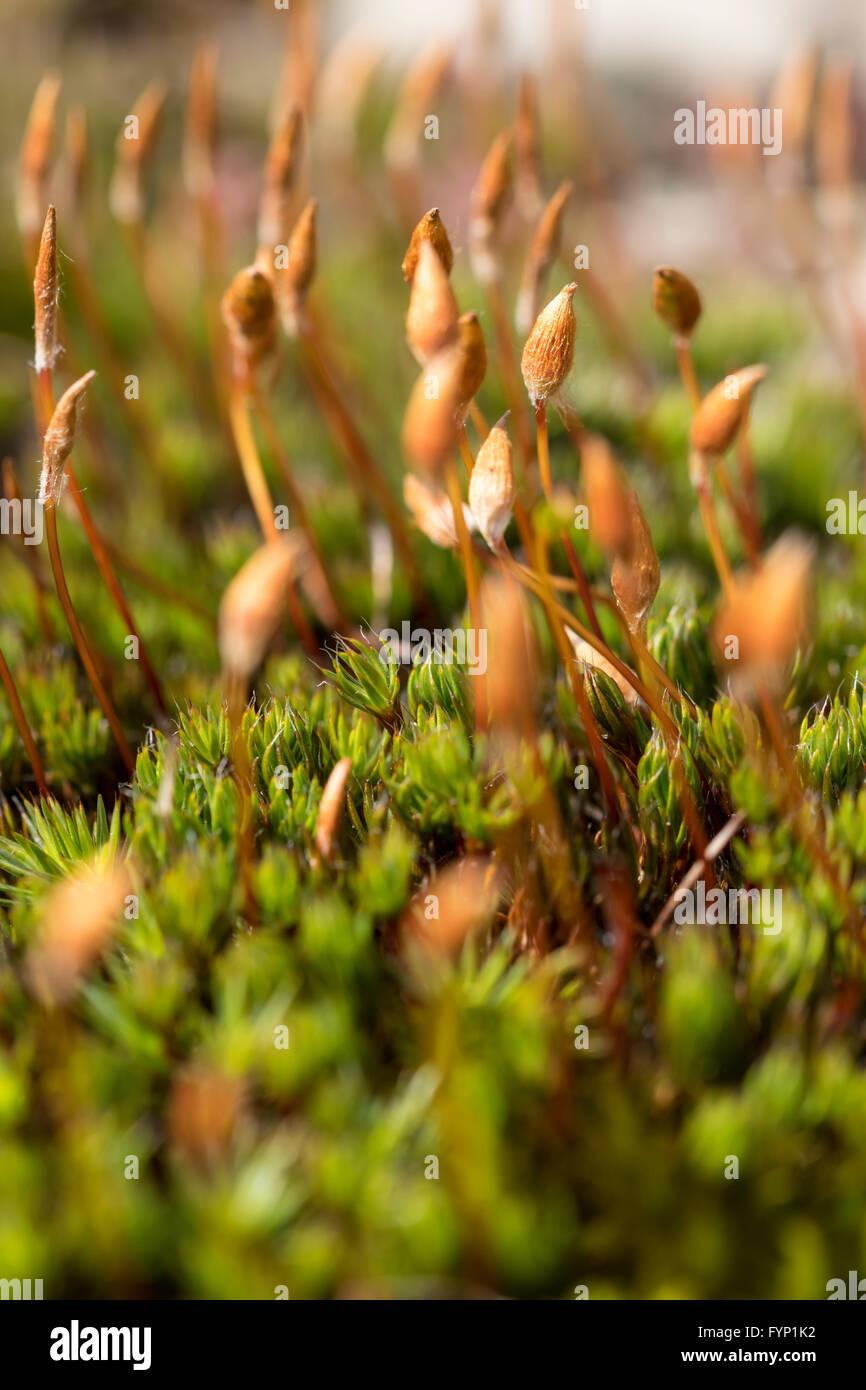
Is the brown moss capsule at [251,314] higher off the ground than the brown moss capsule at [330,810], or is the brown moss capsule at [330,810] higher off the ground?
the brown moss capsule at [251,314]

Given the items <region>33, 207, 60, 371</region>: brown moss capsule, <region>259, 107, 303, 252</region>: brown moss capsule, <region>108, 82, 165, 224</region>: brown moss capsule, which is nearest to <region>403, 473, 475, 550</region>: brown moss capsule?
<region>33, 207, 60, 371</region>: brown moss capsule

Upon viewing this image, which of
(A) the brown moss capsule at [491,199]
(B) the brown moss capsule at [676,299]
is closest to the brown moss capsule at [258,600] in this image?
(B) the brown moss capsule at [676,299]

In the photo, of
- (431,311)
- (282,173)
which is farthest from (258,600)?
(282,173)

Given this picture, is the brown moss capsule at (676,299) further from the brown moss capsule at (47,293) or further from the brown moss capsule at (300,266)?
the brown moss capsule at (47,293)

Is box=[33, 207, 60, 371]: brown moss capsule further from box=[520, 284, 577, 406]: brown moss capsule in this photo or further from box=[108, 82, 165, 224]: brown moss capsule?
box=[108, 82, 165, 224]: brown moss capsule

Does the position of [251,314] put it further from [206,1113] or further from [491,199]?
[206,1113]

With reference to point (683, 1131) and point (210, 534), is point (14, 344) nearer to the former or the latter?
point (210, 534)
